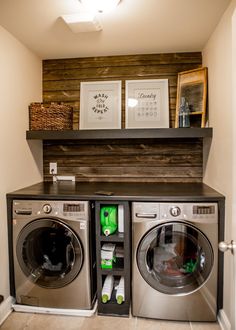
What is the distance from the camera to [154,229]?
6.17 feet

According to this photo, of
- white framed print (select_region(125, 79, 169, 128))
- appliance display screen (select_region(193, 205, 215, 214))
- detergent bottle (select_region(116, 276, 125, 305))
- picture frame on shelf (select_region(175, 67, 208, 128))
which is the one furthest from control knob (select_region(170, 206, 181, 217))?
white framed print (select_region(125, 79, 169, 128))

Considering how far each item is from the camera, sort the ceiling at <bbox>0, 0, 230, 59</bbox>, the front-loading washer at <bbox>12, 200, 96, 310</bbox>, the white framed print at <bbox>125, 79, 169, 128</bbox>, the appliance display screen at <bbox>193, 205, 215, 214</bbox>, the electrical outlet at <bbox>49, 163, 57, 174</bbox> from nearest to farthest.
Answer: the ceiling at <bbox>0, 0, 230, 59</bbox> → the appliance display screen at <bbox>193, 205, 215, 214</bbox> → the front-loading washer at <bbox>12, 200, 96, 310</bbox> → the white framed print at <bbox>125, 79, 169, 128</bbox> → the electrical outlet at <bbox>49, 163, 57, 174</bbox>

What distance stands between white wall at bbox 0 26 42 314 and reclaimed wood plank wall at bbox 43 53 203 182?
0.84ft

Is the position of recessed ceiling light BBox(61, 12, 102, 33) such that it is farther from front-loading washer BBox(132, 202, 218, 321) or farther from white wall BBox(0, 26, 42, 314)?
front-loading washer BBox(132, 202, 218, 321)

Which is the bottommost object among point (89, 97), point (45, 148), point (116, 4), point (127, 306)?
point (127, 306)

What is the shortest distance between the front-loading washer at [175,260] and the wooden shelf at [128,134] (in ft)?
2.16

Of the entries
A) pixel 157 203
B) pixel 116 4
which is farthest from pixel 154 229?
pixel 116 4

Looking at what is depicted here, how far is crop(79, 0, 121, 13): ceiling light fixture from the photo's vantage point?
5.29 feet

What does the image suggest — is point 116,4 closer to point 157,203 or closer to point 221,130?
point 221,130

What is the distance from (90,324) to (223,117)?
1891 millimetres

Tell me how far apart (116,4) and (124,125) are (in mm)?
1200

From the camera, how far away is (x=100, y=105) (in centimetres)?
268

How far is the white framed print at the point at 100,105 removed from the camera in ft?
8.70

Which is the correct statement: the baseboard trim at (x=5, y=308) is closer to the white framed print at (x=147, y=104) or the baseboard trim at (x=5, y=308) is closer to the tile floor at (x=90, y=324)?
→ the tile floor at (x=90, y=324)
